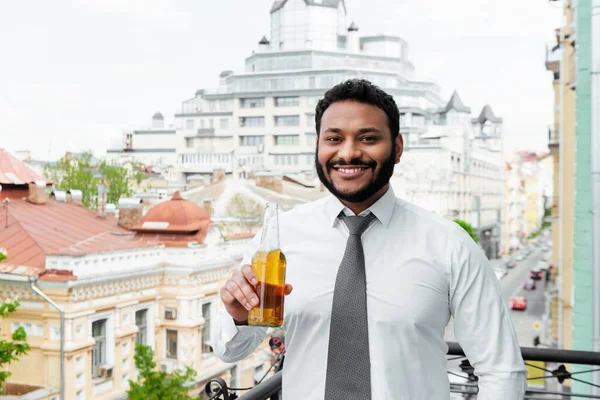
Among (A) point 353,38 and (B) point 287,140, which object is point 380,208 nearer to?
(B) point 287,140

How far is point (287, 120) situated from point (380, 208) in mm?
42454

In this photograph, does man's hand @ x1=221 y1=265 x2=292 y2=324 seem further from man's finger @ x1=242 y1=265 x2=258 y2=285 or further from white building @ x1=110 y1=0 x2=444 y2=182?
white building @ x1=110 y1=0 x2=444 y2=182

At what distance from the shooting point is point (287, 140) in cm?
4309

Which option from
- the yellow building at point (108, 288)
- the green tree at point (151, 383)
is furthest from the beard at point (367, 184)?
the green tree at point (151, 383)

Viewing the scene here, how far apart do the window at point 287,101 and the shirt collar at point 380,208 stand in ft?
139

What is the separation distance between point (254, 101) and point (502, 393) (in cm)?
4341

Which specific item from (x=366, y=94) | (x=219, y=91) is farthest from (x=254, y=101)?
(x=366, y=94)

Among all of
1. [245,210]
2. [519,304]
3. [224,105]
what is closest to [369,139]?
[245,210]

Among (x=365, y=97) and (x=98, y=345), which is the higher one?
(x=365, y=97)

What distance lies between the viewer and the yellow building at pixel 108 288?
9805mm

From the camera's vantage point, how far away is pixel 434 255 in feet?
5.02

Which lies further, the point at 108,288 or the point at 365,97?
the point at 108,288

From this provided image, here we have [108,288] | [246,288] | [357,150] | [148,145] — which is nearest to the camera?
[246,288]

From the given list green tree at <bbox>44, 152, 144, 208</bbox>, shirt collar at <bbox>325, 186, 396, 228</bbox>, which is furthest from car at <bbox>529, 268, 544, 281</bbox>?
shirt collar at <bbox>325, 186, 396, 228</bbox>
